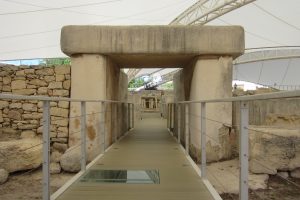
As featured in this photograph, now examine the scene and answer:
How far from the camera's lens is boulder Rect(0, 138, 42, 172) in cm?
728

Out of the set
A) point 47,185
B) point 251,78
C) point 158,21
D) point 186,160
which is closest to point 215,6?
point 158,21

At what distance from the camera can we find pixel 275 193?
674 cm

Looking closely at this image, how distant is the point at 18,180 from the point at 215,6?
18306 mm

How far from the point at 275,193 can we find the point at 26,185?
442 centimetres

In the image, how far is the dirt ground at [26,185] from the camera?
20.7ft

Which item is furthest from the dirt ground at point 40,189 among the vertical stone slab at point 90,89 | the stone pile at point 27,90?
the stone pile at point 27,90

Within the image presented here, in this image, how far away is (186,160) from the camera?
20.1 feet

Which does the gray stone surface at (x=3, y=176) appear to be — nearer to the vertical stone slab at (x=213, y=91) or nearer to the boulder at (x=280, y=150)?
the vertical stone slab at (x=213, y=91)

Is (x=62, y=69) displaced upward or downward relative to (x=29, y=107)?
upward

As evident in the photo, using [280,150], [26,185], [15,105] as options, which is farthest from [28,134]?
[280,150]

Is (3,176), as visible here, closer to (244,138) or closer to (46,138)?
(46,138)

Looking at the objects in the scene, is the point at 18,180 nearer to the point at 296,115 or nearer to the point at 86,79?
the point at 86,79

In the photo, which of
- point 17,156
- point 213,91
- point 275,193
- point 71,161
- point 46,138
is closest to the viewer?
point 46,138

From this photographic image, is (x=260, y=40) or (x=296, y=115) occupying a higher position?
(x=260, y=40)
